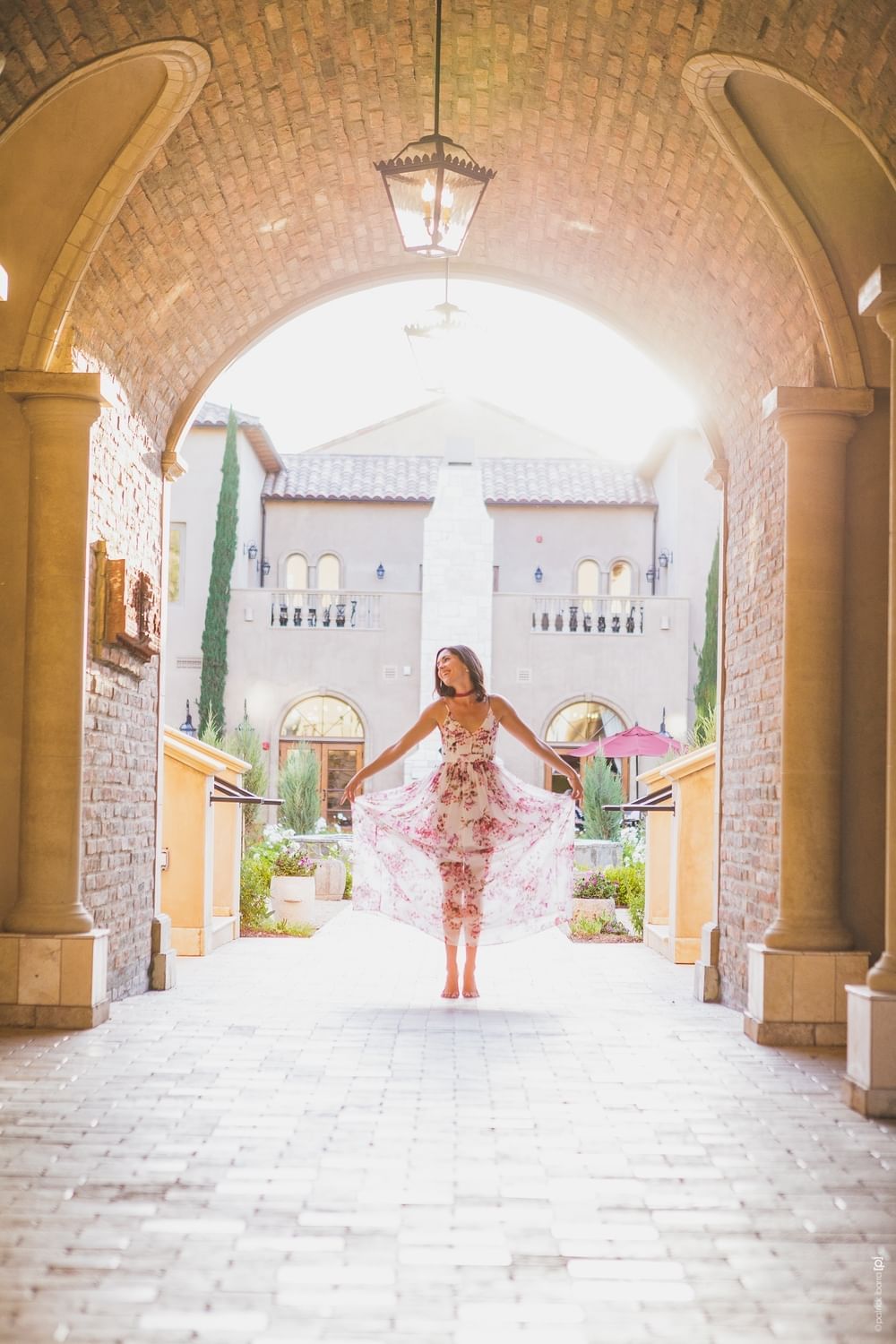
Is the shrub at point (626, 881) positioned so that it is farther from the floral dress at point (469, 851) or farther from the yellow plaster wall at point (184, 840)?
the floral dress at point (469, 851)

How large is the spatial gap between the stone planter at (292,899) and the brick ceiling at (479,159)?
19.4ft

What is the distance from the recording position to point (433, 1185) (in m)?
4.34

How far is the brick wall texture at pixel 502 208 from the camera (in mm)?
6148

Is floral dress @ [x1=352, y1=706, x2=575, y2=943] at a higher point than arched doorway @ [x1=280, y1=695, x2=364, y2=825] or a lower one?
lower

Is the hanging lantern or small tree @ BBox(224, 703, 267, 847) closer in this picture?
the hanging lantern

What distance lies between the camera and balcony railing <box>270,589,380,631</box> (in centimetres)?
2908

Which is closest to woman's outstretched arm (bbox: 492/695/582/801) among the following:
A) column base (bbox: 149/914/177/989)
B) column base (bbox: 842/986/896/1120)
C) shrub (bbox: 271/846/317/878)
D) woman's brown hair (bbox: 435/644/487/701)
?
woman's brown hair (bbox: 435/644/487/701)

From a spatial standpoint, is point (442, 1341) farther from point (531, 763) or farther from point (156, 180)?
point (531, 763)

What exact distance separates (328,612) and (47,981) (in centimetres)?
2238

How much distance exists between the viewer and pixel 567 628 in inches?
1149

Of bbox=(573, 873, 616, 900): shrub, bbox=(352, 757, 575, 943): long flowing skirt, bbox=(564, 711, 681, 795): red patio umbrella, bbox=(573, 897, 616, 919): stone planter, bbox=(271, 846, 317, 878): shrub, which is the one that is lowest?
bbox=(573, 897, 616, 919): stone planter

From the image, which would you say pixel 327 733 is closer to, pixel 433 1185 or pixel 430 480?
pixel 430 480

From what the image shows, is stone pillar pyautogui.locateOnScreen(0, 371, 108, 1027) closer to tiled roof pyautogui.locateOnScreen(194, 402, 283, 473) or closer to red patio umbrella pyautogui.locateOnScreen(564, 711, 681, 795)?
red patio umbrella pyautogui.locateOnScreen(564, 711, 681, 795)

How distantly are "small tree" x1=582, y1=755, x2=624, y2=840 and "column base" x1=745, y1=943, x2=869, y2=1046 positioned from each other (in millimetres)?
14006
